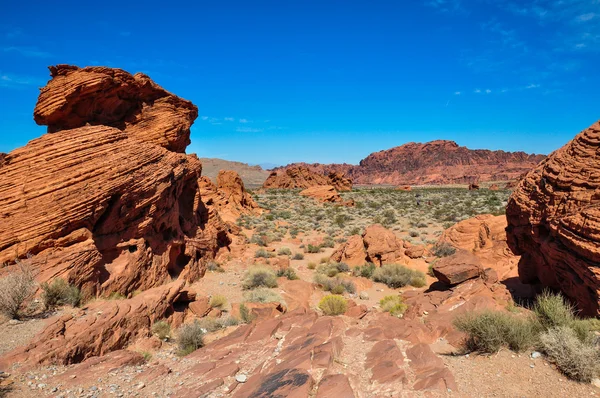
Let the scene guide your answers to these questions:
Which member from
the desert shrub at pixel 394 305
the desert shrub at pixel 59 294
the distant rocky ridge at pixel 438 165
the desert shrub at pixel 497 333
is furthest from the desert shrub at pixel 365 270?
the distant rocky ridge at pixel 438 165

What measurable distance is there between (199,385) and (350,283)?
25.6 feet

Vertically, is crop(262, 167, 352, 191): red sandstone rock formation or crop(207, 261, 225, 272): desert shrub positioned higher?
crop(262, 167, 352, 191): red sandstone rock formation

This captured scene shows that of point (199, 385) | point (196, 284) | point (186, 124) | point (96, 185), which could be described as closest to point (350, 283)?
point (196, 284)

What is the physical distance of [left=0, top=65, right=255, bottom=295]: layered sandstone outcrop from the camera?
27.2ft

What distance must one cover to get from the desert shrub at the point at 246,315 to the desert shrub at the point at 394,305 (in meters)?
3.80

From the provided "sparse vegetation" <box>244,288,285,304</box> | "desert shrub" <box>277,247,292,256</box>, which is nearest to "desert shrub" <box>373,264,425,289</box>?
"sparse vegetation" <box>244,288,285,304</box>

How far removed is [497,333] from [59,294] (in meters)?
8.66

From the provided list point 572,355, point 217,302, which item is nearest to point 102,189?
point 217,302

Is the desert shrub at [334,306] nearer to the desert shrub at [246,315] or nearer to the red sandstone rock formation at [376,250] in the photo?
the desert shrub at [246,315]

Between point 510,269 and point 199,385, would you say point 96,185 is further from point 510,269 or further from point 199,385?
point 510,269

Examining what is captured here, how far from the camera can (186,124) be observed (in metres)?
14.2

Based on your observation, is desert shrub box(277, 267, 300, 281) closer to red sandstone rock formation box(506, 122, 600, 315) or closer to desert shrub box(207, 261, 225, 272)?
desert shrub box(207, 261, 225, 272)

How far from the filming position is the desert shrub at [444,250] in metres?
15.0

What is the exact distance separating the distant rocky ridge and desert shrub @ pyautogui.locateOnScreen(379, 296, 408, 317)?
401ft
